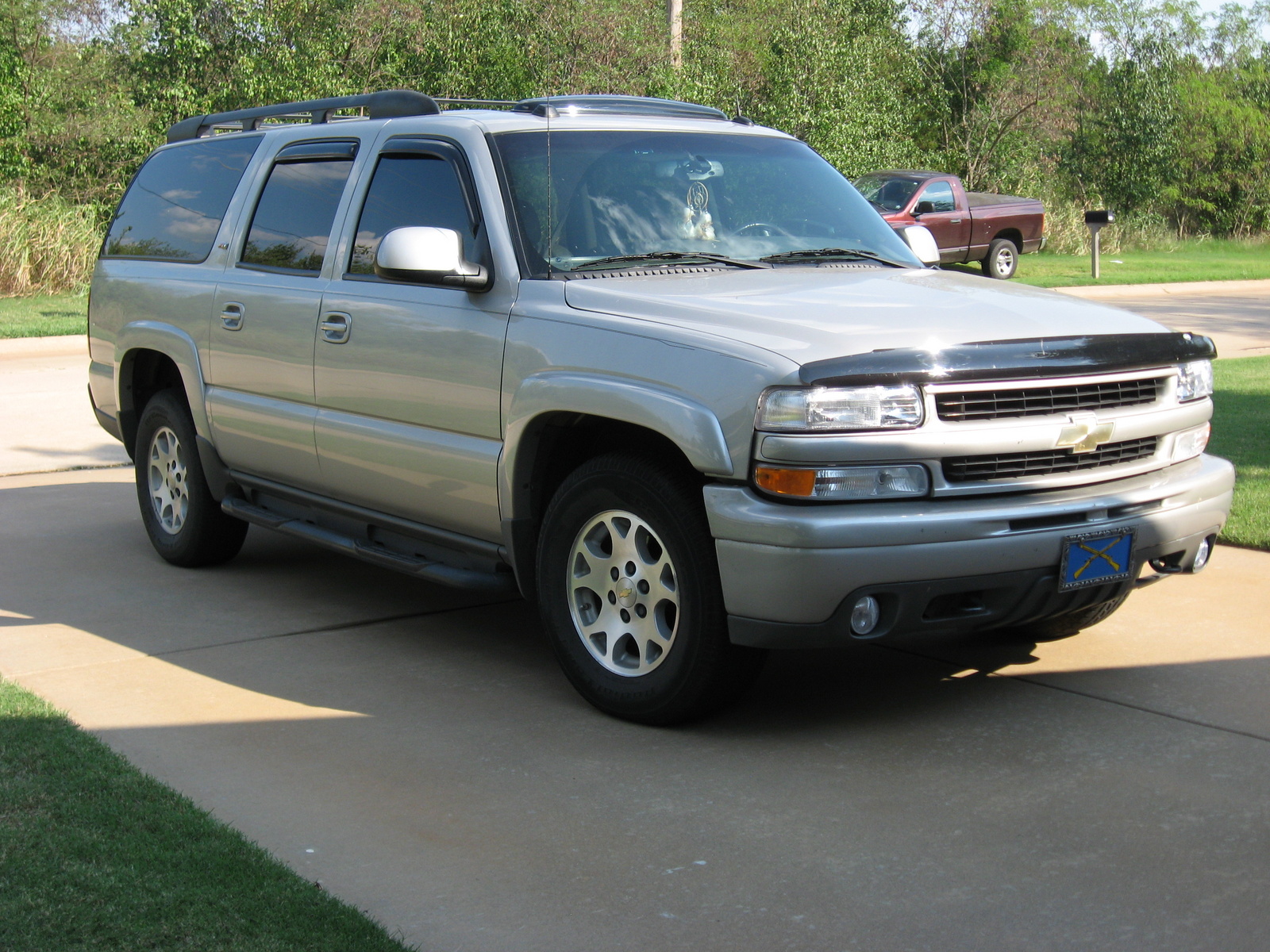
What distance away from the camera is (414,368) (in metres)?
5.17

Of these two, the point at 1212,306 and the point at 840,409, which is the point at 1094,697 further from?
the point at 1212,306

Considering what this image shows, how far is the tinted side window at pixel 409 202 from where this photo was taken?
5.25m

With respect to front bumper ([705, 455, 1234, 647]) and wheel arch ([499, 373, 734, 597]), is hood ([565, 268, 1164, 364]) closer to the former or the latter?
wheel arch ([499, 373, 734, 597])

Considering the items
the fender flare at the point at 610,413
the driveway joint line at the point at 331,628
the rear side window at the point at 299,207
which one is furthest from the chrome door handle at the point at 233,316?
the fender flare at the point at 610,413

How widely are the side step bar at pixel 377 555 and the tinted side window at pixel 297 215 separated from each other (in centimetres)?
107

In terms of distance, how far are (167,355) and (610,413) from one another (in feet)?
10.7

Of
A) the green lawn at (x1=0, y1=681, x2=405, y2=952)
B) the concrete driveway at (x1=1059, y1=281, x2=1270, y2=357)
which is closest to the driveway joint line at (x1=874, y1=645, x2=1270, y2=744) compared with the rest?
the green lawn at (x1=0, y1=681, x2=405, y2=952)

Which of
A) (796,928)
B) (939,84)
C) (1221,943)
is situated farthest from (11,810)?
(939,84)

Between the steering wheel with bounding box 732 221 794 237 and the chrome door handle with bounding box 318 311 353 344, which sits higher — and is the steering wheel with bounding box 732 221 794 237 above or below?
above

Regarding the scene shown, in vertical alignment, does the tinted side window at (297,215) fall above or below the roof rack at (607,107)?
below

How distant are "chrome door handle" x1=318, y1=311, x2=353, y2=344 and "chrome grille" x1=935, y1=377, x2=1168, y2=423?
7.96ft

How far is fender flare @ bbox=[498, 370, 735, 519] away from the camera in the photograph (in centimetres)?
413

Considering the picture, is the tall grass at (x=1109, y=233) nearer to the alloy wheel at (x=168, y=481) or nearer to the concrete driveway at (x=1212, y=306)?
the concrete driveway at (x=1212, y=306)

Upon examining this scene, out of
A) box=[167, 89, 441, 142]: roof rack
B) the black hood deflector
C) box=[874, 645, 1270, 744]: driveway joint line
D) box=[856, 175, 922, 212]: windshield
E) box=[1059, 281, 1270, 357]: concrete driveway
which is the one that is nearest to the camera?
the black hood deflector
